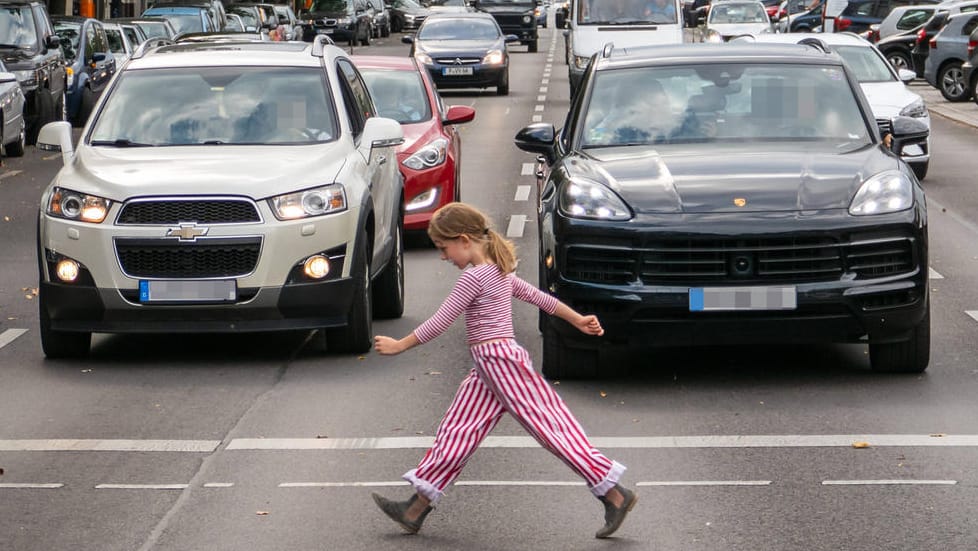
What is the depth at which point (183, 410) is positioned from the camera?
29.5 ft

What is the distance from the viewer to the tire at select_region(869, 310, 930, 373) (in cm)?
944

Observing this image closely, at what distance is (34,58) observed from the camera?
87.7 ft

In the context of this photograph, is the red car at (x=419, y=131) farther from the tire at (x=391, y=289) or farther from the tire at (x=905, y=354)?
the tire at (x=905, y=354)

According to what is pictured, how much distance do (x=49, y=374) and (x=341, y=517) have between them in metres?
3.69

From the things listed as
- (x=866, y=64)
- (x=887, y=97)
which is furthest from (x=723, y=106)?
(x=866, y=64)

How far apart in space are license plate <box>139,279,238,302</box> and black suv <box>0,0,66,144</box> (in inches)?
661

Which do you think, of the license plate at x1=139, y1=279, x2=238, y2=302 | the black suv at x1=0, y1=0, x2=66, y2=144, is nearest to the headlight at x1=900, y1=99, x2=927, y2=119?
the black suv at x1=0, y1=0, x2=66, y2=144

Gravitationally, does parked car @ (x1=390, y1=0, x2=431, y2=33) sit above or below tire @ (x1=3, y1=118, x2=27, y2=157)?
below

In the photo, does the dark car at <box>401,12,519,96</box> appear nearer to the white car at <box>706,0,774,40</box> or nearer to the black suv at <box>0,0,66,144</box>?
the black suv at <box>0,0,66,144</box>

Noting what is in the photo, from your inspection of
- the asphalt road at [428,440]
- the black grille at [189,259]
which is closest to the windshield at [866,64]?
the asphalt road at [428,440]

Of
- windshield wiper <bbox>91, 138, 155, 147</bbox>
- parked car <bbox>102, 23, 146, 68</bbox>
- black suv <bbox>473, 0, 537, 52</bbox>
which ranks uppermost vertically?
windshield wiper <bbox>91, 138, 155, 147</bbox>

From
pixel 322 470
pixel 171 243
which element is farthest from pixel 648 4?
pixel 322 470

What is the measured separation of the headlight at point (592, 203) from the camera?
9219 mm

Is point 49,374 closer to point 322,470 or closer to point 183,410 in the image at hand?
point 183,410
